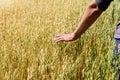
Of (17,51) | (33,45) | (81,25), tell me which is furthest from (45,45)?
(81,25)

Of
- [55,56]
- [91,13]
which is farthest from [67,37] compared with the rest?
[55,56]

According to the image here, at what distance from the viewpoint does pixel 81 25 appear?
1681mm

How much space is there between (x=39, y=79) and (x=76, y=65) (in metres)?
0.26

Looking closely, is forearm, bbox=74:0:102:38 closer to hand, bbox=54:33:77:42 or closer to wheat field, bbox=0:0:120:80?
hand, bbox=54:33:77:42

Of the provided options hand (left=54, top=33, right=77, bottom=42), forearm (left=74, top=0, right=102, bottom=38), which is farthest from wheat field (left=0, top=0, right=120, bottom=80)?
forearm (left=74, top=0, right=102, bottom=38)

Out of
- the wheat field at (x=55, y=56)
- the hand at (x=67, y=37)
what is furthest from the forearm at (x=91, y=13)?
the wheat field at (x=55, y=56)

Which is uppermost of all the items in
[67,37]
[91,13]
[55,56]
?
[91,13]

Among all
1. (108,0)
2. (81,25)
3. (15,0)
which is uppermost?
(108,0)

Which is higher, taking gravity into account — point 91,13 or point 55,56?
point 91,13

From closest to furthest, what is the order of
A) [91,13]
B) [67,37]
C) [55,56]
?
[91,13] → [67,37] → [55,56]

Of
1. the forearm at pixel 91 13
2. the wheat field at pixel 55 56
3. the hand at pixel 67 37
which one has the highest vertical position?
the forearm at pixel 91 13

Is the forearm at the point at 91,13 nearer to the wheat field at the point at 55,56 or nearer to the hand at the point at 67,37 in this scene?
the hand at the point at 67,37

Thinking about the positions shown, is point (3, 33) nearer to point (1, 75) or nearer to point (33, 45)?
point (33, 45)

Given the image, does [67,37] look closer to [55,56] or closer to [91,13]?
[91,13]
